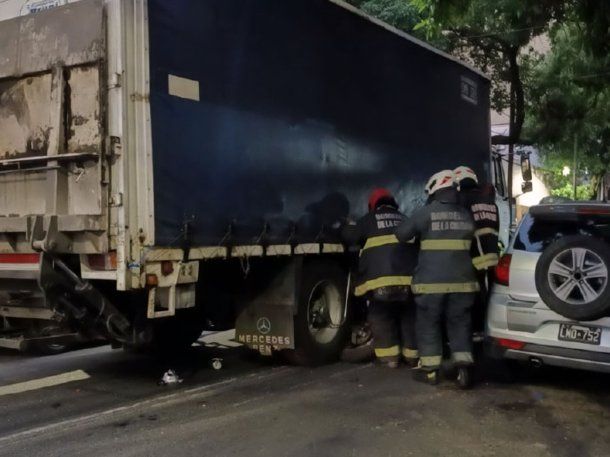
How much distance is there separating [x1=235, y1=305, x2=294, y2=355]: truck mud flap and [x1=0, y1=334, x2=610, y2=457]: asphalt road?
313 mm

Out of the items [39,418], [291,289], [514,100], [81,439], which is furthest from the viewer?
[514,100]

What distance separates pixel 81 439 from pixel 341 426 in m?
1.72

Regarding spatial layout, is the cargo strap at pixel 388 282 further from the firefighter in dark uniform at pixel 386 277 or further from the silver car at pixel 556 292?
the silver car at pixel 556 292

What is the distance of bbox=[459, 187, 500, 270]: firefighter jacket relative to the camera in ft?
19.3

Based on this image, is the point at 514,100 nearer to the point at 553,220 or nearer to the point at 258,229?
the point at 553,220

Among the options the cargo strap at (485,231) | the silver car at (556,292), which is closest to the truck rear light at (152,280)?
the silver car at (556,292)

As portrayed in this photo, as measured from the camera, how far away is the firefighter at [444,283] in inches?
216

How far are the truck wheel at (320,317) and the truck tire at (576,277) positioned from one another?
2.11 metres

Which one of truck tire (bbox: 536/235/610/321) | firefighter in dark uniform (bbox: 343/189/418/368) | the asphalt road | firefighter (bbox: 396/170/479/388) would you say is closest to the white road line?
the asphalt road

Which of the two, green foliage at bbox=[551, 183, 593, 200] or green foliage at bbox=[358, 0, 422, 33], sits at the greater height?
green foliage at bbox=[358, 0, 422, 33]

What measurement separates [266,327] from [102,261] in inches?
75.8

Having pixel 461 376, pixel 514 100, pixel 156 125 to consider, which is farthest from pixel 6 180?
pixel 514 100

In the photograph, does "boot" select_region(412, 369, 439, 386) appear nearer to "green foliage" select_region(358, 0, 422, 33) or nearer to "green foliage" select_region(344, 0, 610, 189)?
"green foliage" select_region(344, 0, 610, 189)

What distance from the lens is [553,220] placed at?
545 centimetres
